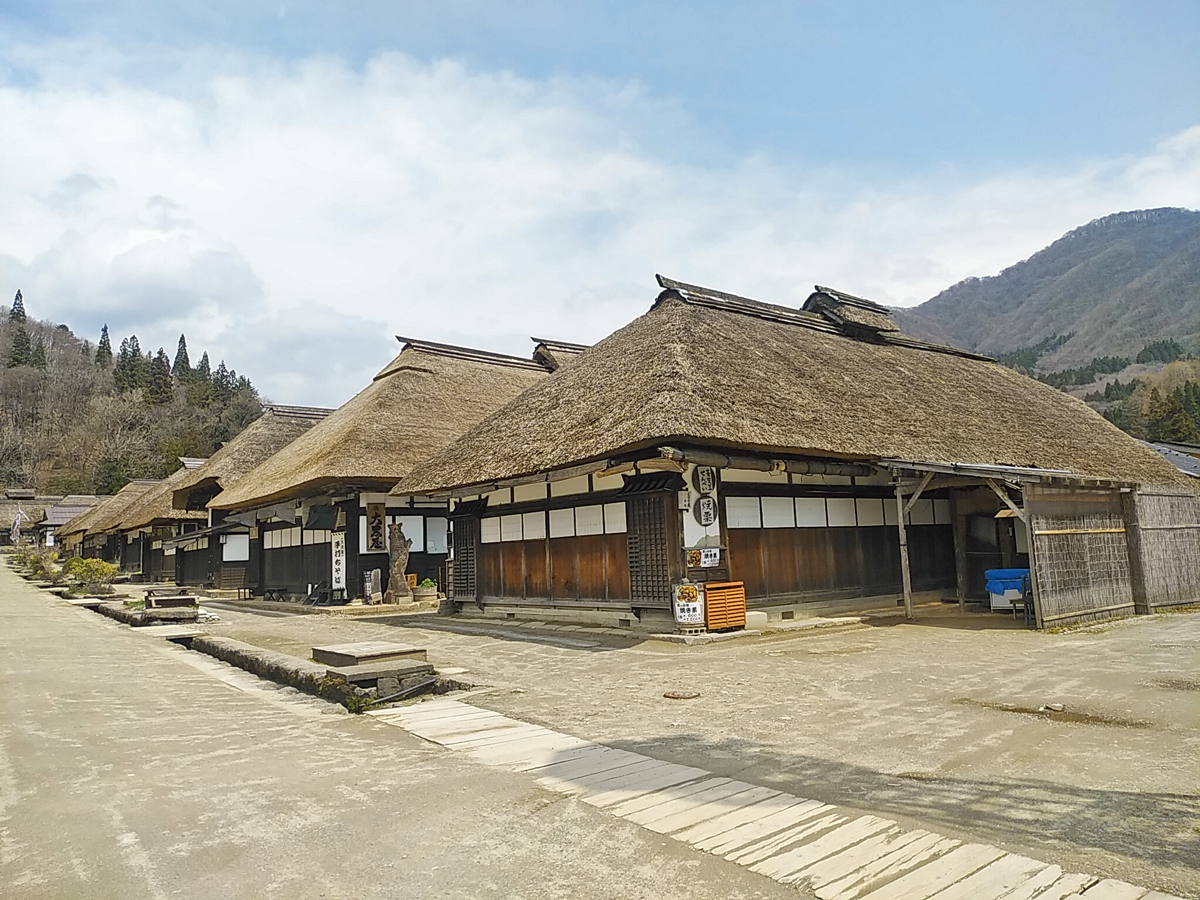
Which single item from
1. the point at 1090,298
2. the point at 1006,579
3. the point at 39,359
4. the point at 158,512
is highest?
the point at 1090,298

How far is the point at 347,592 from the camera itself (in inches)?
691

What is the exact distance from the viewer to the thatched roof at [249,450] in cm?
2381

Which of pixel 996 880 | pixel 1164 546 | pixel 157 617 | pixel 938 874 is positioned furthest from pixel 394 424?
pixel 996 880

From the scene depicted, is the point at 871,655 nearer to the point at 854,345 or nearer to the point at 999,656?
the point at 999,656

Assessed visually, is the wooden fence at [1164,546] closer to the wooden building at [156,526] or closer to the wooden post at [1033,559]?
the wooden post at [1033,559]

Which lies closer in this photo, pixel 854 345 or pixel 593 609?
pixel 593 609

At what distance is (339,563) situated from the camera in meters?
17.8

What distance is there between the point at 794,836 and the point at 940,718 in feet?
8.84

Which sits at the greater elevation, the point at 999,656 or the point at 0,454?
the point at 0,454

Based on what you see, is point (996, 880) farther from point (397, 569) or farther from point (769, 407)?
point (397, 569)

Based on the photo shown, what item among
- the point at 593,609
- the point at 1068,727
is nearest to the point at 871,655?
the point at 1068,727

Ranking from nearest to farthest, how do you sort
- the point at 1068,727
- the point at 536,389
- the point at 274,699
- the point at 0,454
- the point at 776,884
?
the point at 776,884 < the point at 1068,727 < the point at 274,699 < the point at 536,389 < the point at 0,454

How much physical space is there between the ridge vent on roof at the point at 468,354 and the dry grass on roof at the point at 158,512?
10.9m

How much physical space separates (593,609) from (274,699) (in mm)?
5491
